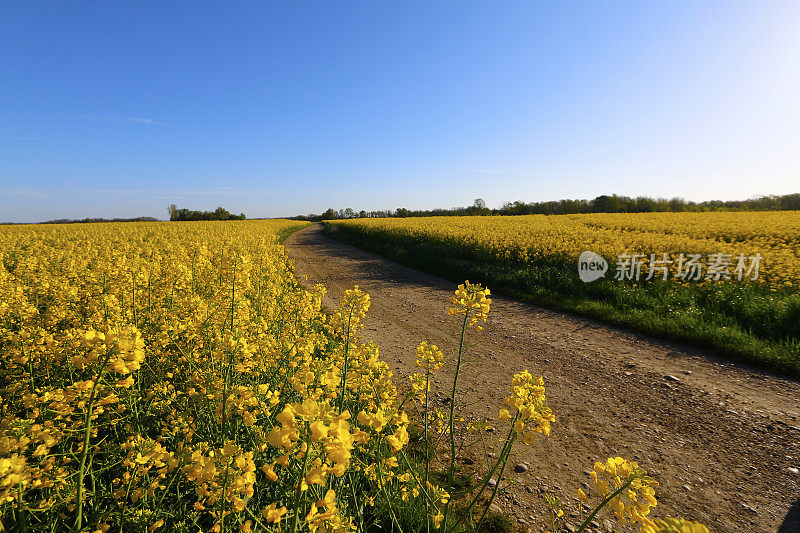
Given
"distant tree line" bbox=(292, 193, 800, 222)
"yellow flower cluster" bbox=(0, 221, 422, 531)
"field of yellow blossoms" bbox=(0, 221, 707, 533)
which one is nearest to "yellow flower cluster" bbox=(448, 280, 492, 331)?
"field of yellow blossoms" bbox=(0, 221, 707, 533)

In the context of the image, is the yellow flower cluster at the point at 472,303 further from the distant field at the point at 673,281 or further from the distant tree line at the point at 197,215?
the distant tree line at the point at 197,215

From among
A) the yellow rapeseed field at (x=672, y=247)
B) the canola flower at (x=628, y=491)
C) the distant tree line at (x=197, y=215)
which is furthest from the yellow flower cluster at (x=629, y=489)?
the distant tree line at (x=197, y=215)

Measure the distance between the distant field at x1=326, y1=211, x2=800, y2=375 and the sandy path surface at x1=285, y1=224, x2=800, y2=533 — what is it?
66cm

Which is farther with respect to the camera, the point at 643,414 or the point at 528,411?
the point at 643,414

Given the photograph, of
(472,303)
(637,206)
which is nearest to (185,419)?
(472,303)

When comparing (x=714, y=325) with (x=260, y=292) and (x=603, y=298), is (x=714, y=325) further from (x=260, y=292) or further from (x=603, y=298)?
(x=260, y=292)

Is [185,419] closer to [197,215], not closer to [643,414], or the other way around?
[643,414]

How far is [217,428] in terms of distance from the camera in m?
2.46

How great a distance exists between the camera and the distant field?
6.24m

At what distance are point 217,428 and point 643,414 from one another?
16.5ft

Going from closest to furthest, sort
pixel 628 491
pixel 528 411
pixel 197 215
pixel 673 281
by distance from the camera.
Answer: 1. pixel 628 491
2. pixel 528 411
3. pixel 673 281
4. pixel 197 215

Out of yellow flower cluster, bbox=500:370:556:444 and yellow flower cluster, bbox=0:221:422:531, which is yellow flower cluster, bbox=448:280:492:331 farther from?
yellow flower cluster, bbox=0:221:422:531

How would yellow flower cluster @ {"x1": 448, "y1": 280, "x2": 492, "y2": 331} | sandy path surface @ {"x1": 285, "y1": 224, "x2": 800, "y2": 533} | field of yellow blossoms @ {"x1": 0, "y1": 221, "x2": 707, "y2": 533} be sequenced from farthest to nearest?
1. sandy path surface @ {"x1": 285, "y1": 224, "x2": 800, "y2": 533}
2. yellow flower cluster @ {"x1": 448, "y1": 280, "x2": 492, "y2": 331}
3. field of yellow blossoms @ {"x1": 0, "y1": 221, "x2": 707, "y2": 533}

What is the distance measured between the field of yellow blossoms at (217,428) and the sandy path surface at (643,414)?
103cm
